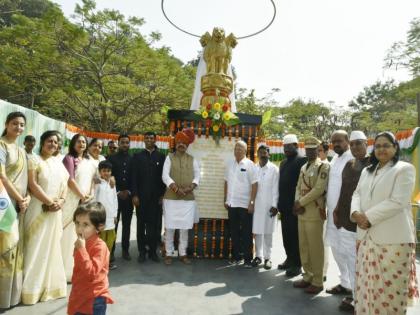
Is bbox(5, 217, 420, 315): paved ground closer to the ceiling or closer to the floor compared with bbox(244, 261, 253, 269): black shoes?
closer to the floor

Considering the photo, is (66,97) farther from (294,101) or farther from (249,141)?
(294,101)

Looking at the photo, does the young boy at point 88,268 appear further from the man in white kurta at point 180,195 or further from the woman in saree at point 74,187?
the man in white kurta at point 180,195

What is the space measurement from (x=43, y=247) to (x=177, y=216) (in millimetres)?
1904

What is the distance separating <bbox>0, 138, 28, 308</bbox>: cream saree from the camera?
10.6 ft

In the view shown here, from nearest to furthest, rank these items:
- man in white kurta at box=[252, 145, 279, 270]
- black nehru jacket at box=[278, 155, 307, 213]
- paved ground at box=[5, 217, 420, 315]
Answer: paved ground at box=[5, 217, 420, 315] < black nehru jacket at box=[278, 155, 307, 213] < man in white kurta at box=[252, 145, 279, 270]

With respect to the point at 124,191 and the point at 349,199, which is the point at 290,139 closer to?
the point at 349,199

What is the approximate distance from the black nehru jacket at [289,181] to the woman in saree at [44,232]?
2855 millimetres

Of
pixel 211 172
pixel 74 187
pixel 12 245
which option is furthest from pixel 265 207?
pixel 12 245

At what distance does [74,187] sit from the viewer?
4.07 m

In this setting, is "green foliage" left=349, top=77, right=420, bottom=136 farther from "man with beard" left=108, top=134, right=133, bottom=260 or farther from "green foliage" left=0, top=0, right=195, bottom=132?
"man with beard" left=108, top=134, right=133, bottom=260

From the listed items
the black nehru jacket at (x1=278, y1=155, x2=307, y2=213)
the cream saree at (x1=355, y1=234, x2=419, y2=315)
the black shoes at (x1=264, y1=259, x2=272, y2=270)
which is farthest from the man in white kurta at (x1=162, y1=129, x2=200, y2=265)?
the cream saree at (x1=355, y1=234, x2=419, y2=315)

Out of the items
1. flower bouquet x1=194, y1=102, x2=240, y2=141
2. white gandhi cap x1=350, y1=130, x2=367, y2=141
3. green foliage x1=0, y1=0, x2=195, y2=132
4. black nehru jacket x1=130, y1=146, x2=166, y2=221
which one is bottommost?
black nehru jacket x1=130, y1=146, x2=166, y2=221

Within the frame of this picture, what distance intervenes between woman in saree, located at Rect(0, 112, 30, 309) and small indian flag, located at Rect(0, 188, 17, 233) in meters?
0.07

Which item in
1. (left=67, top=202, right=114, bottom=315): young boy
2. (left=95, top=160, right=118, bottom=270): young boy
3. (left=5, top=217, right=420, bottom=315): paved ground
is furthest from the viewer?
(left=95, top=160, right=118, bottom=270): young boy
